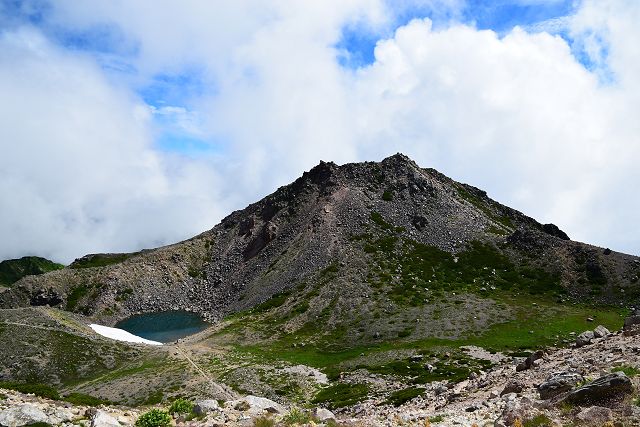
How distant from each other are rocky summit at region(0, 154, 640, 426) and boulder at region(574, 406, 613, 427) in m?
0.07

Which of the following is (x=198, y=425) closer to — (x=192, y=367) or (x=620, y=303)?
(x=192, y=367)

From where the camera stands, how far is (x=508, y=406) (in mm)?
22484

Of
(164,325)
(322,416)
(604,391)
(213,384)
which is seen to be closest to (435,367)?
(213,384)

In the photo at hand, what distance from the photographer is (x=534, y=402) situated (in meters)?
23.7

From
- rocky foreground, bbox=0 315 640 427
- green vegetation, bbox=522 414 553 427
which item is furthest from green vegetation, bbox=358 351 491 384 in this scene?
green vegetation, bbox=522 414 553 427

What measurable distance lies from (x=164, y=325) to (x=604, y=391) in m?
139

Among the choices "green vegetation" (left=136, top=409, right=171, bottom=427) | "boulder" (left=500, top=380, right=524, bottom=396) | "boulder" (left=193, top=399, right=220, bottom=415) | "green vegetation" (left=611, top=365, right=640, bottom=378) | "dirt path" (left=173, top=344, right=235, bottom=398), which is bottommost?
"dirt path" (left=173, top=344, right=235, bottom=398)

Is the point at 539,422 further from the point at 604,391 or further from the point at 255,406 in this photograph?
the point at 255,406

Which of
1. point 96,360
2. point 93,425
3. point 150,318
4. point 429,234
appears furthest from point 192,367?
point 429,234

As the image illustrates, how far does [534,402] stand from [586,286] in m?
113

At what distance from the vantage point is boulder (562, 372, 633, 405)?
69.5ft

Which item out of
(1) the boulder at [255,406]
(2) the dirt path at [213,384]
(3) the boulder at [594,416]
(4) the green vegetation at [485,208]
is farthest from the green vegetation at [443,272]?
(3) the boulder at [594,416]

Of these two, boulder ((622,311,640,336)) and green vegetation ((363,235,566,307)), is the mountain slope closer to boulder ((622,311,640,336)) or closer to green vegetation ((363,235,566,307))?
green vegetation ((363,235,566,307))

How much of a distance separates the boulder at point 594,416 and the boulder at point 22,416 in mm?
25496
